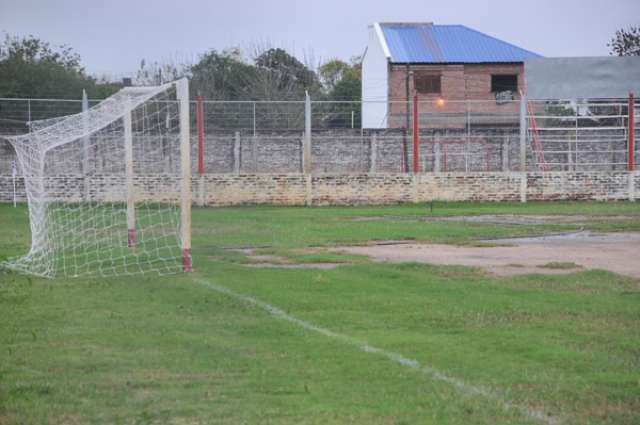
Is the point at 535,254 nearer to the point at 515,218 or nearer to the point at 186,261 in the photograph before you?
the point at 186,261

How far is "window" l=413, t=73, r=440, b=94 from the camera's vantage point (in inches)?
1897

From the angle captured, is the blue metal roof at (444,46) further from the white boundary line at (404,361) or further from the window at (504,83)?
the white boundary line at (404,361)

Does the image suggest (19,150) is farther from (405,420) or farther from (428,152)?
(428,152)

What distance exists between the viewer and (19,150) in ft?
54.6

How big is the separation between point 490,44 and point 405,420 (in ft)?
156

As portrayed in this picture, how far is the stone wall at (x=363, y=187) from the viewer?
27328mm

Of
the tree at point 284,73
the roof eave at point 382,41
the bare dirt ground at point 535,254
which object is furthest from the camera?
the tree at point 284,73

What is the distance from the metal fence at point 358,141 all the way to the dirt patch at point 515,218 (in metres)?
6.87

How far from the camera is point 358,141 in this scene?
3303cm

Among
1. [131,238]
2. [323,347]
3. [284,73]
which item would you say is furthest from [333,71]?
[323,347]

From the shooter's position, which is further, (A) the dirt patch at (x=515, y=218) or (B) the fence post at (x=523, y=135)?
(B) the fence post at (x=523, y=135)

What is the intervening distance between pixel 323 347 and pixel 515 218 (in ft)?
51.4

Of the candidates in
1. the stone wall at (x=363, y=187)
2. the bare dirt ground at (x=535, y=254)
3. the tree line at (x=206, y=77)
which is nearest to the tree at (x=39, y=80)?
the tree line at (x=206, y=77)

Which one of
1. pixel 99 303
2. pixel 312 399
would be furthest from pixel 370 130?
pixel 312 399
